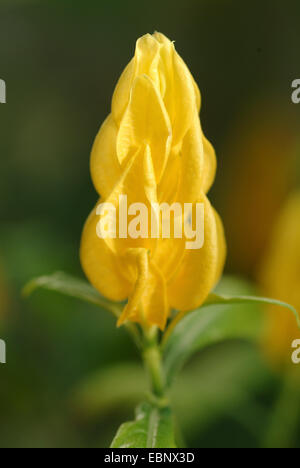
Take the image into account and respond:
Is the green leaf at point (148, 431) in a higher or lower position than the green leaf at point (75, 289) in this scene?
lower

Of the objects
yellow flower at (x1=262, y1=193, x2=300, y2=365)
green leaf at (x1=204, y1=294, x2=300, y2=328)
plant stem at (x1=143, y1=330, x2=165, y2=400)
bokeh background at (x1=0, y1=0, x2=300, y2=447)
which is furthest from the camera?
bokeh background at (x1=0, y1=0, x2=300, y2=447)

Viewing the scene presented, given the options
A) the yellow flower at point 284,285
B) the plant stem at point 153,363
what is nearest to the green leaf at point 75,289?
the plant stem at point 153,363

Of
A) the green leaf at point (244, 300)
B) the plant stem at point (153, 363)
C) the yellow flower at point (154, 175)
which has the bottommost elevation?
the plant stem at point (153, 363)

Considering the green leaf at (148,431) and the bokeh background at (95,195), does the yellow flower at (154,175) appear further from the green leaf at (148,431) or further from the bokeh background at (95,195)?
the bokeh background at (95,195)

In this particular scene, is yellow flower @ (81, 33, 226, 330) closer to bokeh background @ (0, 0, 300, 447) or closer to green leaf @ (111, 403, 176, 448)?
green leaf @ (111, 403, 176, 448)

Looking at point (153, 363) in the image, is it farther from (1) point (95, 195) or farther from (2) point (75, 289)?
(1) point (95, 195)

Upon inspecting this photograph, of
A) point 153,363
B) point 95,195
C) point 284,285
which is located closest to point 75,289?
point 153,363

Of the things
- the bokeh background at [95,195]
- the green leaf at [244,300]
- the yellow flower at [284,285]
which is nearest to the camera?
the green leaf at [244,300]

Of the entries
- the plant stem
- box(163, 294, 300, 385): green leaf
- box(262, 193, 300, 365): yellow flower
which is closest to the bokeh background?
box(262, 193, 300, 365): yellow flower
